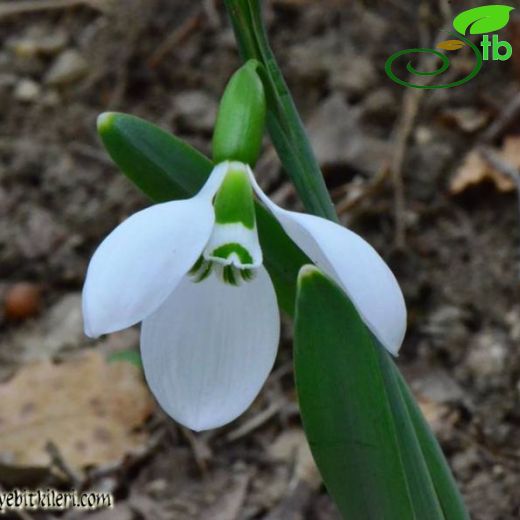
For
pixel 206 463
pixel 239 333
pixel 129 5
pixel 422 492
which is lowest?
pixel 206 463

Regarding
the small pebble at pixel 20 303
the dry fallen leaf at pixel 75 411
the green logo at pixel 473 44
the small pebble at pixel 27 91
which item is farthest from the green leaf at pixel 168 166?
the small pebble at pixel 27 91

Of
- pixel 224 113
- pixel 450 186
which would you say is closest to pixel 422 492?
pixel 224 113

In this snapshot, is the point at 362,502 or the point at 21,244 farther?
the point at 21,244

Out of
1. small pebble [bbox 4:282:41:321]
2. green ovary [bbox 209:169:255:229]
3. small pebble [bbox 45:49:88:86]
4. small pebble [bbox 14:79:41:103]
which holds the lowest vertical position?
small pebble [bbox 4:282:41:321]

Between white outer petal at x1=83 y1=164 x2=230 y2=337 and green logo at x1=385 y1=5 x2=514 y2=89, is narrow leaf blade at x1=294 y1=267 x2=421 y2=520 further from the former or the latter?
green logo at x1=385 y1=5 x2=514 y2=89

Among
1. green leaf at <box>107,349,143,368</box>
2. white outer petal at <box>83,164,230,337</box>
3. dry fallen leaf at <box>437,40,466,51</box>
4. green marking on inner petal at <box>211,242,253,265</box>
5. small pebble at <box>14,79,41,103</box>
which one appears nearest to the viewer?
white outer petal at <box>83,164,230,337</box>

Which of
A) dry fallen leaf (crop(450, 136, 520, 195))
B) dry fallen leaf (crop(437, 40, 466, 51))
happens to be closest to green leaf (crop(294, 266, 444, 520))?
dry fallen leaf (crop(437, 40, 466, 51))

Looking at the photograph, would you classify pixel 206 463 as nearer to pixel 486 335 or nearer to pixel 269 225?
pixel 486 335
